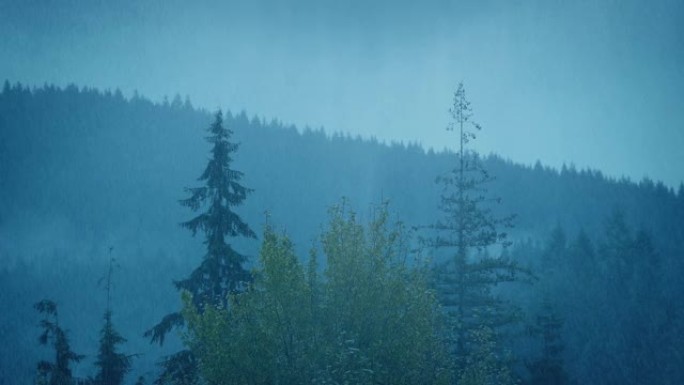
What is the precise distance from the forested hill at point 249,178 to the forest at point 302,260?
28.4 inches

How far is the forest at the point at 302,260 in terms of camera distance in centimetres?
834

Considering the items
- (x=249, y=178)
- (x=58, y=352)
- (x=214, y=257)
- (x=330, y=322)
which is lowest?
(x=58, y=352)

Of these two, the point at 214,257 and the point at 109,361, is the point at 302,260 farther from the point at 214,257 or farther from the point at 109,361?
the point at 214,257

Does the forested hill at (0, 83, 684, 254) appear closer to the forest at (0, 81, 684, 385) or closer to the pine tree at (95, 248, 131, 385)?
the forest at (0, 81, 684, 385)

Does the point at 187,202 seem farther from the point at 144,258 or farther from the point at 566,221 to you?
the point at 566,221

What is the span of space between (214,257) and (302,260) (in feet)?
265

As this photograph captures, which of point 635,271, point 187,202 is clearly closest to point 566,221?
point 635,271

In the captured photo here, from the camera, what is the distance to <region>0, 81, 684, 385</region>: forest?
8.34m

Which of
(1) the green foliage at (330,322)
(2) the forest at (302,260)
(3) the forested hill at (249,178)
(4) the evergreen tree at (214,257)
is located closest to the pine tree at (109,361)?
(2) the forest at (302,260)

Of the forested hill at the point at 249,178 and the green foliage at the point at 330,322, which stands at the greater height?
the forested hill at the point at 249,178

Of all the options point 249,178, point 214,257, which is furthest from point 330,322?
point 249,178

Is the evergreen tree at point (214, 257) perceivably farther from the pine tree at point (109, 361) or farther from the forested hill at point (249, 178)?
the forested hill at point (249, 178)

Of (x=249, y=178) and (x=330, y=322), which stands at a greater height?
(x=249, y=178)

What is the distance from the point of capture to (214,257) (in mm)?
13148
